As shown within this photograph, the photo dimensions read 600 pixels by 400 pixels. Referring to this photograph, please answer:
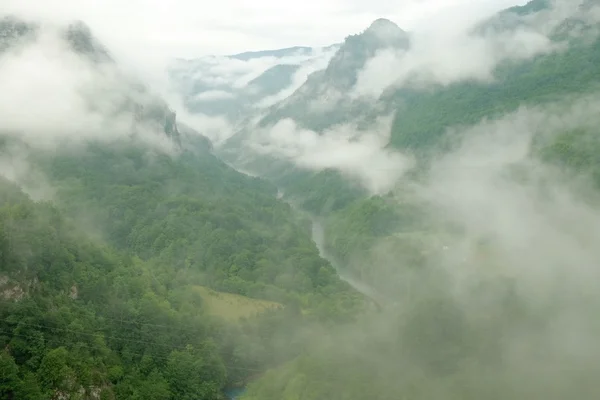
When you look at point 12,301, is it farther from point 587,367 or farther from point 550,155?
point 550,155

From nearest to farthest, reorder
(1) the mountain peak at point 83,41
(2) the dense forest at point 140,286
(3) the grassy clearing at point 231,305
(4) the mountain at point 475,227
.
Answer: (2) the dense forest at point 140,286, (4) the mountain at point 475,227, (3) the grassy clearing at point 231,305, (1) the mountain peak at point 83,41

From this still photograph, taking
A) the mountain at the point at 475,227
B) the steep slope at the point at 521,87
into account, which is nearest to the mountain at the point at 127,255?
the mountain at the point at 475,227

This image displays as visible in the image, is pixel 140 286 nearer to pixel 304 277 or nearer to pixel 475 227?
pixel 304 277

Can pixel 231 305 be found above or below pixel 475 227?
below

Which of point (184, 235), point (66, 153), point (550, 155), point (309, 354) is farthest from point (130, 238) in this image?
point (550, 155)

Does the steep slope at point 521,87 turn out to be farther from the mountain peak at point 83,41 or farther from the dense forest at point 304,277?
the mountain peak at point 83,41

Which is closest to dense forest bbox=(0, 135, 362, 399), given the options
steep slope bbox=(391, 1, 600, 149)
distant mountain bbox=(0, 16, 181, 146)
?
distant mountain bbox=(0, 16, 181, 146)

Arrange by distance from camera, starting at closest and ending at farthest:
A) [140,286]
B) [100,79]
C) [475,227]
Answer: [140,286], [475,227], [100,79]

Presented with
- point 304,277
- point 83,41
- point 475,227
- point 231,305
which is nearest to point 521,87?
point 475,227
